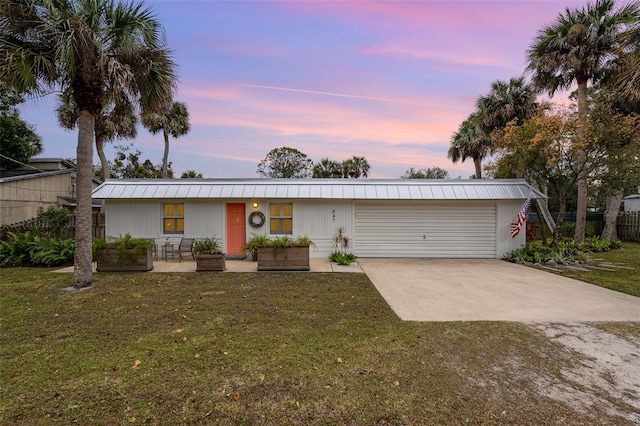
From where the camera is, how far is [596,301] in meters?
5.37

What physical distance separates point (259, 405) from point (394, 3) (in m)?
10.1

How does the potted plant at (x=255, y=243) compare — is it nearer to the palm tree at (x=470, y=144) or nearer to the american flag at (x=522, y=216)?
the american flag at (x=522, y=216)

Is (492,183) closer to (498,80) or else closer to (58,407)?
(498,80)

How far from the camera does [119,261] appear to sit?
7809 mm

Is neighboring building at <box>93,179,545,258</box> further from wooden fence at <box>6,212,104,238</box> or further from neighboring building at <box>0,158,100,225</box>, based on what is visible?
neighboring building at <box>0,158,100,225</box>

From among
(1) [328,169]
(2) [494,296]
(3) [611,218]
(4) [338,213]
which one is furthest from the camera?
(1) [328,169]

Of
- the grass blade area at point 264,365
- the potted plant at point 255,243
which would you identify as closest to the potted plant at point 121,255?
the grass blade area at point 264,365

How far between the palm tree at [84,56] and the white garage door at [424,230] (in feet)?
24.1

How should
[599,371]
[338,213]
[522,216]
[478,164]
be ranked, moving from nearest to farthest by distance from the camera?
[599,371], [522,216], [338,213], [478,164]

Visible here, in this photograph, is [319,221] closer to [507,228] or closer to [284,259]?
[284,259]

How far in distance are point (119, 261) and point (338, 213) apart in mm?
6599

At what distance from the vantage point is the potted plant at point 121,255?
7766 millimetres

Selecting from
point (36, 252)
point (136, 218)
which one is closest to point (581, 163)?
point (136, 218)

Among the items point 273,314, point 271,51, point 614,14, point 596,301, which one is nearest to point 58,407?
point 273,314
